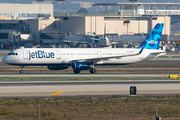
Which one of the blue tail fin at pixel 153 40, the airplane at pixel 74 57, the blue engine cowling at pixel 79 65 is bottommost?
the blue engine cowling at pixel 79 65

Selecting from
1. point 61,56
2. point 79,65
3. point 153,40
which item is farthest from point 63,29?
point 79,65

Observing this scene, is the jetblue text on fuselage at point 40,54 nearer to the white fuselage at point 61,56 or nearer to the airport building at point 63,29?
the white fuselage at point 61,56

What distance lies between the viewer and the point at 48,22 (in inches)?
6476

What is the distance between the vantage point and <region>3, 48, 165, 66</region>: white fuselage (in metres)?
57.8

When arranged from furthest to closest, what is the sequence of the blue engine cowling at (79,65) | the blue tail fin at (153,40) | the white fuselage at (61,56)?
1. the blue tail fin at (153,40)
2. the blue engine cowling at (79,65)
3. the white fuselage at (61,56)

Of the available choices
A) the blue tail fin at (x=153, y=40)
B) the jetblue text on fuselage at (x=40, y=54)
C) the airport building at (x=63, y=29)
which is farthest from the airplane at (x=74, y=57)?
the airport building at (x=63, y=29)

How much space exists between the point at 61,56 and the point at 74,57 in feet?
8.11

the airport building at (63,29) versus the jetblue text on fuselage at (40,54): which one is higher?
the airport building at (63,29)

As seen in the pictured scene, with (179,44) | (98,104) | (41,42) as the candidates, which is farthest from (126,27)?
(98,104)

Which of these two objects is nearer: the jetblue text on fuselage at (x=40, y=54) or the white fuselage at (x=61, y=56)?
the white fuselage at (x=61, y=56)

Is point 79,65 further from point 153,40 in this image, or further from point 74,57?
point 153,40

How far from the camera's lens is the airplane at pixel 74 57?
5797 centimetres

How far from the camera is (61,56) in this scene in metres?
59.6

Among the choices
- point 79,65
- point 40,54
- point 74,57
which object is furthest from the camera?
point 74,57
